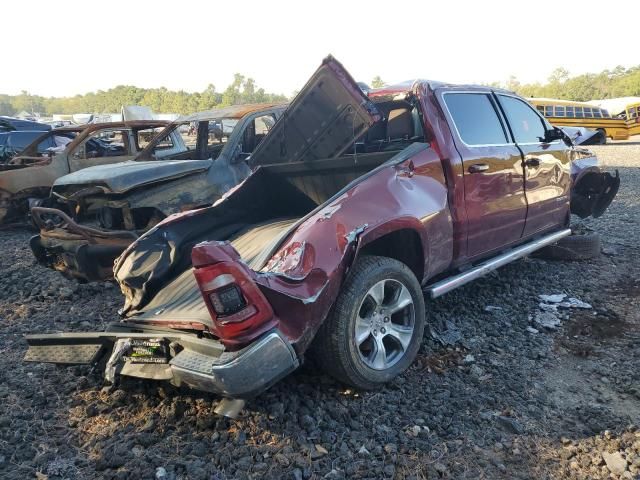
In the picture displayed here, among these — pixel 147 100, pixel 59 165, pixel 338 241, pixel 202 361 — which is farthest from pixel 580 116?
pixel 147 100

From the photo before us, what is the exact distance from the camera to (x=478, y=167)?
153 inches

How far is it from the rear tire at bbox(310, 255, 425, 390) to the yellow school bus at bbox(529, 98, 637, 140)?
23293 mm

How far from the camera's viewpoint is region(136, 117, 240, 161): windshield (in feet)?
21.6

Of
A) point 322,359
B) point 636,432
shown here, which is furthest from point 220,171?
point 636,432

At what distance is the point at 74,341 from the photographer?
2.98 metres

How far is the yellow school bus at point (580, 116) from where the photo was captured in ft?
79.2

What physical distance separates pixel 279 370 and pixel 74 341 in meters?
1.37

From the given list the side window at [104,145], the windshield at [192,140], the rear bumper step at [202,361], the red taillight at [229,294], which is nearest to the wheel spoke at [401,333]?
the rear bumper step at [202,361]

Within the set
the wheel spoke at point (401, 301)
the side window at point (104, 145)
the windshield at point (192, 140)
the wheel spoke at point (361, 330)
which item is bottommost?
the wheel spoke at point (361, 330)

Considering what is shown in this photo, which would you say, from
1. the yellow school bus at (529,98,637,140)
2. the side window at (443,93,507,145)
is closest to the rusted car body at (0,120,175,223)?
the side window at (443,93,507,145)

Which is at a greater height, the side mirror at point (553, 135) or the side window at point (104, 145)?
the side mirror at point (553, 135)

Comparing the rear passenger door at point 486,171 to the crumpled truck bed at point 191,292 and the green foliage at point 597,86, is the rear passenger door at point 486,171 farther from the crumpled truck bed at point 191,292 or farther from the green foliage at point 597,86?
the green foliage at point 597,86

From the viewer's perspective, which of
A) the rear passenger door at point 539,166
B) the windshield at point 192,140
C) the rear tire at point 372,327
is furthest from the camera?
the windshield at point 192,140

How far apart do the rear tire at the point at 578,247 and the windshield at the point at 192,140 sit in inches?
164
